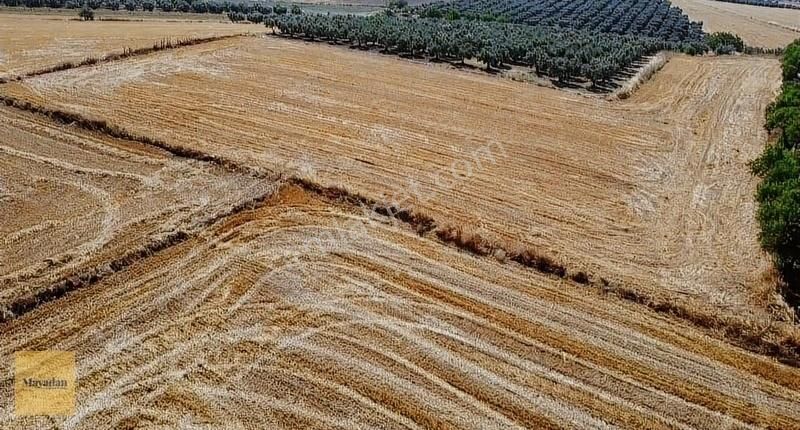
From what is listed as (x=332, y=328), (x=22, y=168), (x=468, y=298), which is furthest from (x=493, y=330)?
(x=22, y=168)

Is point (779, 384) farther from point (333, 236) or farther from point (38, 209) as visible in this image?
point (38, 209)

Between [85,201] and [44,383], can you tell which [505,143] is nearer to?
[85,201]

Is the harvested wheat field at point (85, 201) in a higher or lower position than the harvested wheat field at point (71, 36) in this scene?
lower

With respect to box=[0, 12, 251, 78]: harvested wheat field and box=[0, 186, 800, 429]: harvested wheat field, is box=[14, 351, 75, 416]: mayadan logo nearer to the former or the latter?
box=[0, 186, 800, 429]: harvested wheat field

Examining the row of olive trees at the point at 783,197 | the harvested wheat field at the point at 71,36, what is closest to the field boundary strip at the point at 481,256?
the row of olive trees at the point at 783,197

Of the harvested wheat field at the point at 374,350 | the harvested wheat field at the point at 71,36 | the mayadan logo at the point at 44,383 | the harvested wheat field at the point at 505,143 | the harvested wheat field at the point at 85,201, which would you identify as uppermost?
the harvested wheat field at the point at 71,36

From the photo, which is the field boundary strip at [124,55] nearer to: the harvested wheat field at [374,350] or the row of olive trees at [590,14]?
Answer: the harvested wheat field at [374,350]
